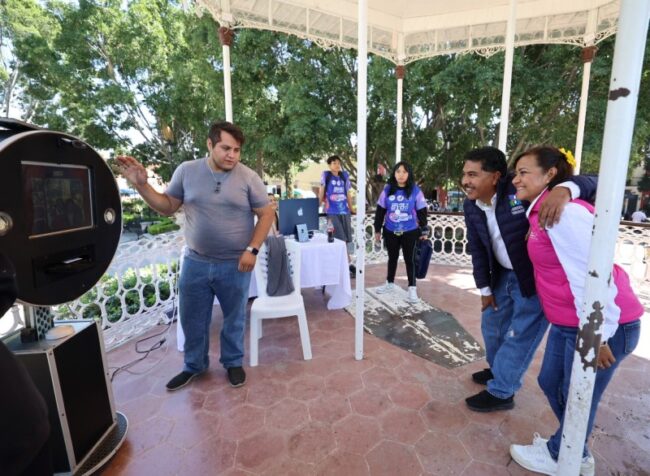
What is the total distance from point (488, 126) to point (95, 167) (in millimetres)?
9705

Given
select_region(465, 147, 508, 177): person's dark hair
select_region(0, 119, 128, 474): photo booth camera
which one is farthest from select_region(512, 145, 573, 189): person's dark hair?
select_region(0, 119, 128, 474): photo booth camera

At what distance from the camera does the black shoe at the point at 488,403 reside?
2285mm

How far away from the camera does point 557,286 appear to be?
5.09 feet

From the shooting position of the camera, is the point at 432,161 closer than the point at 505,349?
No

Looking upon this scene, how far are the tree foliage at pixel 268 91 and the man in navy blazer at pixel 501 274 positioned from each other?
18.4 ft

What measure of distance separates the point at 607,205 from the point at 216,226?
6.80 feet

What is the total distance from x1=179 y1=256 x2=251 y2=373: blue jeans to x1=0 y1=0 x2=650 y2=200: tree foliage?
6.06 m

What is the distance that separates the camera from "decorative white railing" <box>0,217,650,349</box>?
3.22 m

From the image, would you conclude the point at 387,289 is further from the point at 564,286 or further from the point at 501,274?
the point at 564,286

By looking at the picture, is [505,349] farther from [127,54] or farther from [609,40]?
[127,54]

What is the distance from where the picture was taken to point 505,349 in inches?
86.0

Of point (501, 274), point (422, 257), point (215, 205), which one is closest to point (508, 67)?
point (422, 257)

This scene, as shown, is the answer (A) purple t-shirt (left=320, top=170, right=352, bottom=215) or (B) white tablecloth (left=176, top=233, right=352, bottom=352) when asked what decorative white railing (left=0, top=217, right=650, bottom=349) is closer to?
(B) white tablecloth (left=176, top=233, right=352, bottom=352)

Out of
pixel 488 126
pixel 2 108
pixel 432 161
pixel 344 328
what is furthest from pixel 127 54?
pixel 344 328
